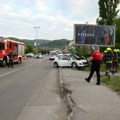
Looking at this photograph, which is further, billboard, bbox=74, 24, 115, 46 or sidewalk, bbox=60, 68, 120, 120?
billboard, bbox=74, 24, 115, 46

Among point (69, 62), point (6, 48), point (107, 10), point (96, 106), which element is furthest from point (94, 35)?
point (96, 106)

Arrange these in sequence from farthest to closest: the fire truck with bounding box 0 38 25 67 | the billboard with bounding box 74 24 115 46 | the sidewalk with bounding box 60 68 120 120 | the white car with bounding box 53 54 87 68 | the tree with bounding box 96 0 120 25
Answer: the tree with bounding box 96 0 120 25 < the fire truck with bounding box 0 38 25 67 < the white car with bounding box 53 54 87 68 < the billboard with bounding box 74 24 115 46 < the sidewalk with bounding box 60 68 120 120

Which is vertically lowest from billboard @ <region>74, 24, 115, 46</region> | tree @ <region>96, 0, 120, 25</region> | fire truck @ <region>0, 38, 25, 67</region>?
fire truck @ <region>0, 38, 25, 67</region>

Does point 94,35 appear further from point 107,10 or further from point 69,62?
point 107,10

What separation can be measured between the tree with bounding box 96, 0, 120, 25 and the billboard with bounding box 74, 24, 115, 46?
16.8 m

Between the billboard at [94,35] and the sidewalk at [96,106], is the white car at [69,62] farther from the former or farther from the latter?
the sidewalk at [96,106]

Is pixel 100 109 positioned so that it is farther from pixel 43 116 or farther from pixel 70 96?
pixel 70 96

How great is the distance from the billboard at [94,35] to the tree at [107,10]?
1677cm

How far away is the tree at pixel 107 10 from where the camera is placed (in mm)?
52719

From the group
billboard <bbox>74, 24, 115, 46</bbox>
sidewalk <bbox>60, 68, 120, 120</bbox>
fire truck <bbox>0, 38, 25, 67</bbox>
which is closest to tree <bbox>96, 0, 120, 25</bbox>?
fire truck <bbox>0, 38, 25, 67</bbox>

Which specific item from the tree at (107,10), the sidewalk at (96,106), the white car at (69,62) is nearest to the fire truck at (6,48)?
the white car at (69,62)

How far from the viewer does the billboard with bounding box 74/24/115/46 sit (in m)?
35.8

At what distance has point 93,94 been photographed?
13.1m

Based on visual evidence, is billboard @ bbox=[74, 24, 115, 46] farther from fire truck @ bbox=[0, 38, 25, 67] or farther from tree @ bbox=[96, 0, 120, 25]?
tree @ bbox=[96, 0, 120, 25]
